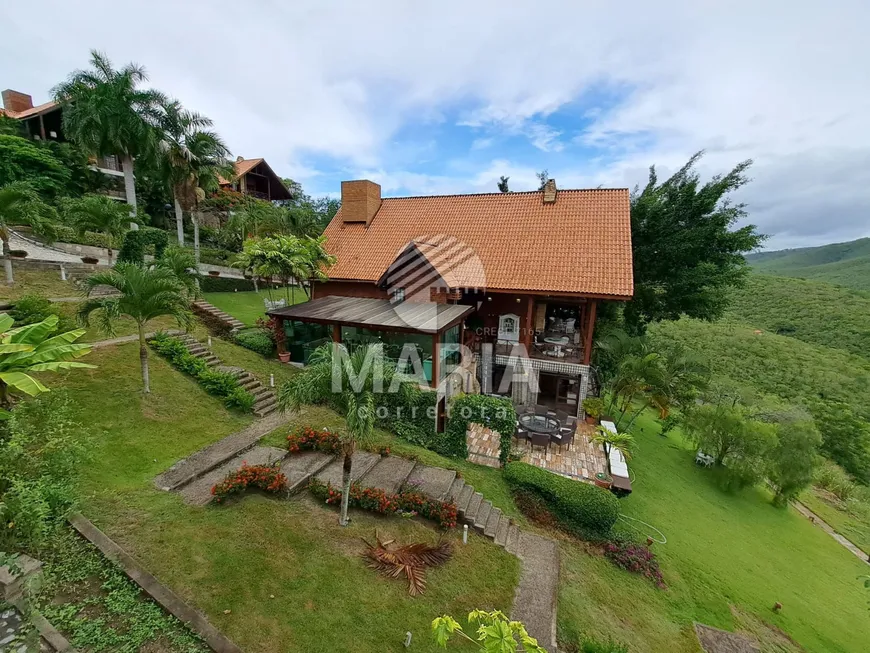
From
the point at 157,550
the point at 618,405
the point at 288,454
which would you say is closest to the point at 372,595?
the point at 157,550

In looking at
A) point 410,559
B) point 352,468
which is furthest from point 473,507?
point 352,468

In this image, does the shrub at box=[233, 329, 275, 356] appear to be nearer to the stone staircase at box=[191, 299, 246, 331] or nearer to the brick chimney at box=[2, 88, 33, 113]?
the stone staircase at box=[191, 299, 246, 331]

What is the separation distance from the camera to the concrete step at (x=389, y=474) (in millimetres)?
10211

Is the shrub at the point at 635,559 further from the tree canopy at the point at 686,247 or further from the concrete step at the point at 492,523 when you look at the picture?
the tree canopy at the point at 686,247

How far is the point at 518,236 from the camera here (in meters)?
18.6

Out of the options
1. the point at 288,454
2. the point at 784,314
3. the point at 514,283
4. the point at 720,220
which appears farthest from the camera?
the point at 784,314

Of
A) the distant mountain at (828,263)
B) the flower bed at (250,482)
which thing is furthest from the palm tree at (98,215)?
the distant mountain at (828,263)

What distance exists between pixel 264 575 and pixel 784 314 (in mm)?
66957

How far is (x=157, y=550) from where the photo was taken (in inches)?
260

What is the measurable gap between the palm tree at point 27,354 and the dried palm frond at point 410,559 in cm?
682

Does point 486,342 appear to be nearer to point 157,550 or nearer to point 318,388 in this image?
point 318,388

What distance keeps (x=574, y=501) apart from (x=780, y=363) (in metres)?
40.0

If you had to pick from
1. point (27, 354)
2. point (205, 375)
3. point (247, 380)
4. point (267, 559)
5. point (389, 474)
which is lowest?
point (389, 474)

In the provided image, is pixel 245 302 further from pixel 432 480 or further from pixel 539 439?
pixel 539 439
